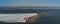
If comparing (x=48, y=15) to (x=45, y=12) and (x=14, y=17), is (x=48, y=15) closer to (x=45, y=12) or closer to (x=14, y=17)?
(x=45, y=12)

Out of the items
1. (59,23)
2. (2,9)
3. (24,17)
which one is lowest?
(59,23)

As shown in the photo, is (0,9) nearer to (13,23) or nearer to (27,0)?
(13,23)

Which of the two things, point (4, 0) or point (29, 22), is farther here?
point (29, 22)

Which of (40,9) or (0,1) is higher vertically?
(0,1)

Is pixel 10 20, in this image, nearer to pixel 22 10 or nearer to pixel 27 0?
pixel 22 10

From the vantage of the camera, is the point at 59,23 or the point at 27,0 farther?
the point at 59,23

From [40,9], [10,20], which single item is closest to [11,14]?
[10,20]

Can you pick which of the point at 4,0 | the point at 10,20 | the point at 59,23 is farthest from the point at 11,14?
the point at 59,23

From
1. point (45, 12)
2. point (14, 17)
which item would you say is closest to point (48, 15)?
point (45, 12)

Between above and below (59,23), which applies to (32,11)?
above
